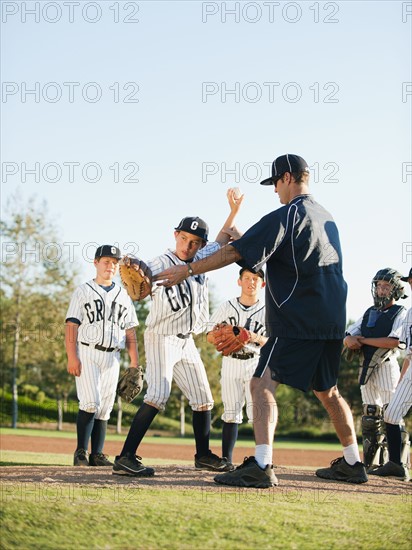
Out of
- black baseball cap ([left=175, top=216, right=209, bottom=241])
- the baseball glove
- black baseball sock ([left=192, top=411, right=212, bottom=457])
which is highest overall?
black baseball cap ([left=175, top=216, right=209, bottom=241])

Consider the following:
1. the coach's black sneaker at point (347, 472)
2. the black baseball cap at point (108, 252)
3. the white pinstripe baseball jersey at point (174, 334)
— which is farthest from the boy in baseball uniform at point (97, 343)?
the coach's black sneaker at point (347, 472)

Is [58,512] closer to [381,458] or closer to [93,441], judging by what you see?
[93,441]

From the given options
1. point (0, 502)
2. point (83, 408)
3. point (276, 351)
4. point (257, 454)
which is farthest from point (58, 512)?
point (83, 408)

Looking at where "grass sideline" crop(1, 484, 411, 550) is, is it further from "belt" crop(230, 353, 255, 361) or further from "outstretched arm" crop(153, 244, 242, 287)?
"belt" crop(230, 353, 255, 361)

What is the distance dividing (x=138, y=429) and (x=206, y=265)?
67.8 inches

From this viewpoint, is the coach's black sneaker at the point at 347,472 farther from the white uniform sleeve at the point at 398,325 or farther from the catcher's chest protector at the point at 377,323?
the catcher's chest protector at the point at 377,323

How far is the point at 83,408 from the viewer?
813 cm

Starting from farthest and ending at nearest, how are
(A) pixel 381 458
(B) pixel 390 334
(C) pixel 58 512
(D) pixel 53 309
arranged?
(D) pixel 53 309, (A) pixel 381 458, (B) pixel 390 334, (C) pixel 58 512

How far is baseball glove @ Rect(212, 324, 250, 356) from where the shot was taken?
6234 mm

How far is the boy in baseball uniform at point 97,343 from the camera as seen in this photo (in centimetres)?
806

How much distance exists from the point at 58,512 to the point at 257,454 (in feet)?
5.55

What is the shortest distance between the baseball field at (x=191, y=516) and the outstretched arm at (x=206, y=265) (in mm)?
1523

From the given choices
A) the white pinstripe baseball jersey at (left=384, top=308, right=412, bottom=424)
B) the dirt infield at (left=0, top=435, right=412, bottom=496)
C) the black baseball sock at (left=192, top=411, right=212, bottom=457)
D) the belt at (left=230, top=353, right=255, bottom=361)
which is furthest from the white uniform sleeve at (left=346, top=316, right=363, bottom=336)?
the black baseball sock at (left=192, top=411, right=212, bottom=457)

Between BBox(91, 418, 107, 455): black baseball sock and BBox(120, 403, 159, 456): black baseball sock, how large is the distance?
2.06 m
